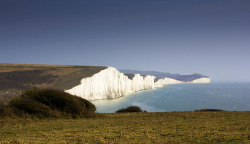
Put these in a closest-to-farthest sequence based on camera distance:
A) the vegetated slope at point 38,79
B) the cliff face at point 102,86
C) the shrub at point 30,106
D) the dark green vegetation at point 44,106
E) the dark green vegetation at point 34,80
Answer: the dark green vegetation at point 44,106
the shrub at point 30,106
the dark green vegetation at point 34,80
the vegetated slope at point 38,79
the cliff face at point 102,86

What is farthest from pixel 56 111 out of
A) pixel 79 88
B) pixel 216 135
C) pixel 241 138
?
pixel 79 88

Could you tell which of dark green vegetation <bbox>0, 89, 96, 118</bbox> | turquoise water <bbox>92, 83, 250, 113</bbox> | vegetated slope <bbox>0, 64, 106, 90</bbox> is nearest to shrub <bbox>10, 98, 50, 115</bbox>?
dark green vegetation <bbox>0, 89, 96, 118</bbox>

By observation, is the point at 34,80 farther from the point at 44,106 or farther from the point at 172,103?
the point at 44,106

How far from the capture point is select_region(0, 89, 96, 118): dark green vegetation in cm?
1003

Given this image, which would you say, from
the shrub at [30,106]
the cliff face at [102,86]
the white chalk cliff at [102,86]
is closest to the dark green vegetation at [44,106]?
the shrub at [30,106]

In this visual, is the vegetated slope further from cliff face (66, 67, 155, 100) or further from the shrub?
the shrub

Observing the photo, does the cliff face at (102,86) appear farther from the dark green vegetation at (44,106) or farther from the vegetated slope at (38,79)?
the dark green vegetation at (44,106)

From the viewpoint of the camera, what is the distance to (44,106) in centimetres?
1049

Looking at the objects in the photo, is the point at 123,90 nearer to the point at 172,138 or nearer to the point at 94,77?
the point at 94,77

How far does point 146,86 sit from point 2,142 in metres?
125

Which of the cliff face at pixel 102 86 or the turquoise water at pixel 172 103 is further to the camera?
the cliff face at pixel 102 86

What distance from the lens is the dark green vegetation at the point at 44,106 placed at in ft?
32.9

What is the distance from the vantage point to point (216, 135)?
5.99m

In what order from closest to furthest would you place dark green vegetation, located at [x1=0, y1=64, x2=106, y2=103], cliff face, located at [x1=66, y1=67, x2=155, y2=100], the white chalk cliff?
1. dark green vegetation, located at [x1=0, y1=64, x2=106, y2=103]
2. the white chalk cliff
3. cliff face, located at [x1=66, y1=67, x2=155, y2=100]
